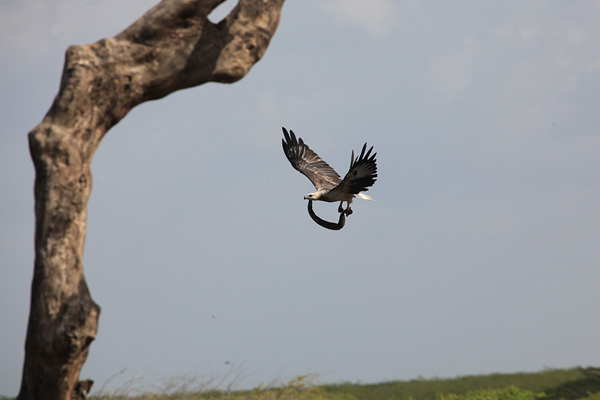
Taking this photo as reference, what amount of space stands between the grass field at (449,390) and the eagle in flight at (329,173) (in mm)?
4626

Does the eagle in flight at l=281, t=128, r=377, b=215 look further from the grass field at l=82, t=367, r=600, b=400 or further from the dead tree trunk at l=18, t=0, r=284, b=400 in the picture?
the grass field at l=82, t=367, r=600, b=400

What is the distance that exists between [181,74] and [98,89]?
2.86 feet

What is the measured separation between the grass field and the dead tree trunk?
6339mm

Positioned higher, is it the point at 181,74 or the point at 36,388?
the point at 181,74

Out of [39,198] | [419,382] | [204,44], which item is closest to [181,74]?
[204,44]

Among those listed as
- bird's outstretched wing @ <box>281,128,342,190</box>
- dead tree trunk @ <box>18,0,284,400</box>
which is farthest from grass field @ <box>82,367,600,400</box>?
dead tree trunk @ <box>18,0,284,400</box>

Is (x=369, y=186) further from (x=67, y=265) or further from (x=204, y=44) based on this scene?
(x=67, y=265)

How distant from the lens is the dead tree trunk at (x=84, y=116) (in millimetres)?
5895

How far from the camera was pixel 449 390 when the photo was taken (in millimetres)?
13523

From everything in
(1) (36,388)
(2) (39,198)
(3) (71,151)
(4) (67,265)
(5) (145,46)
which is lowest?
(1) (36,388)

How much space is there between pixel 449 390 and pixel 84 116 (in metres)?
10.0

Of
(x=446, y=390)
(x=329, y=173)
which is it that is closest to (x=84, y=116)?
(x=329, y=173)

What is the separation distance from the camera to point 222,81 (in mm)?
7059

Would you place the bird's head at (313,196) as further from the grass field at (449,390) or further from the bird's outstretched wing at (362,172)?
the grass field at (449,390)
